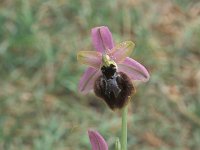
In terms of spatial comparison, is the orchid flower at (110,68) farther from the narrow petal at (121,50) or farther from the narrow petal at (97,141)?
the narrow petal at (97,141)

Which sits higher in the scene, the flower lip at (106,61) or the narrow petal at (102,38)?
the narrow petal at (102,38)

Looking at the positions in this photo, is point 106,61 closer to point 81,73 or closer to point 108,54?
point 108,54

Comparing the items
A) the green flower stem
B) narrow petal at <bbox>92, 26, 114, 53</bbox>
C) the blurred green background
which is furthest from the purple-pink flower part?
the blurred green background

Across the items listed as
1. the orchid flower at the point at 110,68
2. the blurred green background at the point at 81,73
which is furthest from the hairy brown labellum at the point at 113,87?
the blurred green background at the point at 81,73

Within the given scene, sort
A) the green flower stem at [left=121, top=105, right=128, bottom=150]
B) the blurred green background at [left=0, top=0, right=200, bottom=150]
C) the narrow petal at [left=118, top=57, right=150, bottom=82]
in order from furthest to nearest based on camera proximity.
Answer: the blurred green background at [left=0, top=0, right=200, bottom=150] < the narrow petal at [left=118, top=57, right=150, bottom=82] < the green flower stem at [left=121, top=105, right=128, bottom=150]

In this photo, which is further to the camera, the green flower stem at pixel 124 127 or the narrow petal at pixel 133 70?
the narrow petal at pixel 133 70

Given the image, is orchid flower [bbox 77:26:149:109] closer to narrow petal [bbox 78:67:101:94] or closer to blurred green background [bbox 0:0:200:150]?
narrow petal [bbox 78:67:101:94]

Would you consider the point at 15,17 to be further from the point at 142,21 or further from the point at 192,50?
the point at 192,50

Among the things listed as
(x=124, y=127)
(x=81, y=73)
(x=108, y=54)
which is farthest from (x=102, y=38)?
(x=81, y=73)
